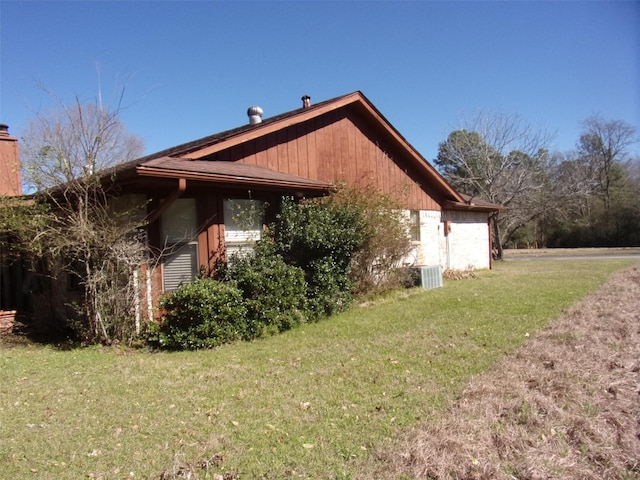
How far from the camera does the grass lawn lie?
3123mm

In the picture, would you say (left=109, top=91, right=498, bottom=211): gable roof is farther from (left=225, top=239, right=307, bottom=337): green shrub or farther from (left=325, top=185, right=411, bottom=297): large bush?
(left=225, top=239, right=307, bottom=337): green shrub

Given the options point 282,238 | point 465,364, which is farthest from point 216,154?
point 465,364

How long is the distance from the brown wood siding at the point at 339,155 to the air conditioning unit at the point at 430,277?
87.4 inches

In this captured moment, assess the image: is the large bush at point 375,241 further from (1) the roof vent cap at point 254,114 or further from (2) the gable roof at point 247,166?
(1) the roof vent cap at point 254,114

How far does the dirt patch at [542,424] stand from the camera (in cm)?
298

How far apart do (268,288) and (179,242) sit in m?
1.78

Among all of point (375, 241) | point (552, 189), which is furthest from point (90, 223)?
point (552, 189)

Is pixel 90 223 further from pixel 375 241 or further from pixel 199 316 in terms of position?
pixel 375 241

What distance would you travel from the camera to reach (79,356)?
20.0 ft

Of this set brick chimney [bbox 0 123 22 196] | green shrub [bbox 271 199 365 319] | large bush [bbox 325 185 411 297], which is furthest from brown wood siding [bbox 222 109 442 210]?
brick chimney [bbox 0 123 22 196]

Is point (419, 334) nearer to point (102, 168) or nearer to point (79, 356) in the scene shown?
point (79, 356)

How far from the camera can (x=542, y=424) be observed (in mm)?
3568

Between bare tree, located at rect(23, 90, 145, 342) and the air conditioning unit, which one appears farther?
the air conditioning unit

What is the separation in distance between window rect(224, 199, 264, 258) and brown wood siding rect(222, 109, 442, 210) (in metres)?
1.30
